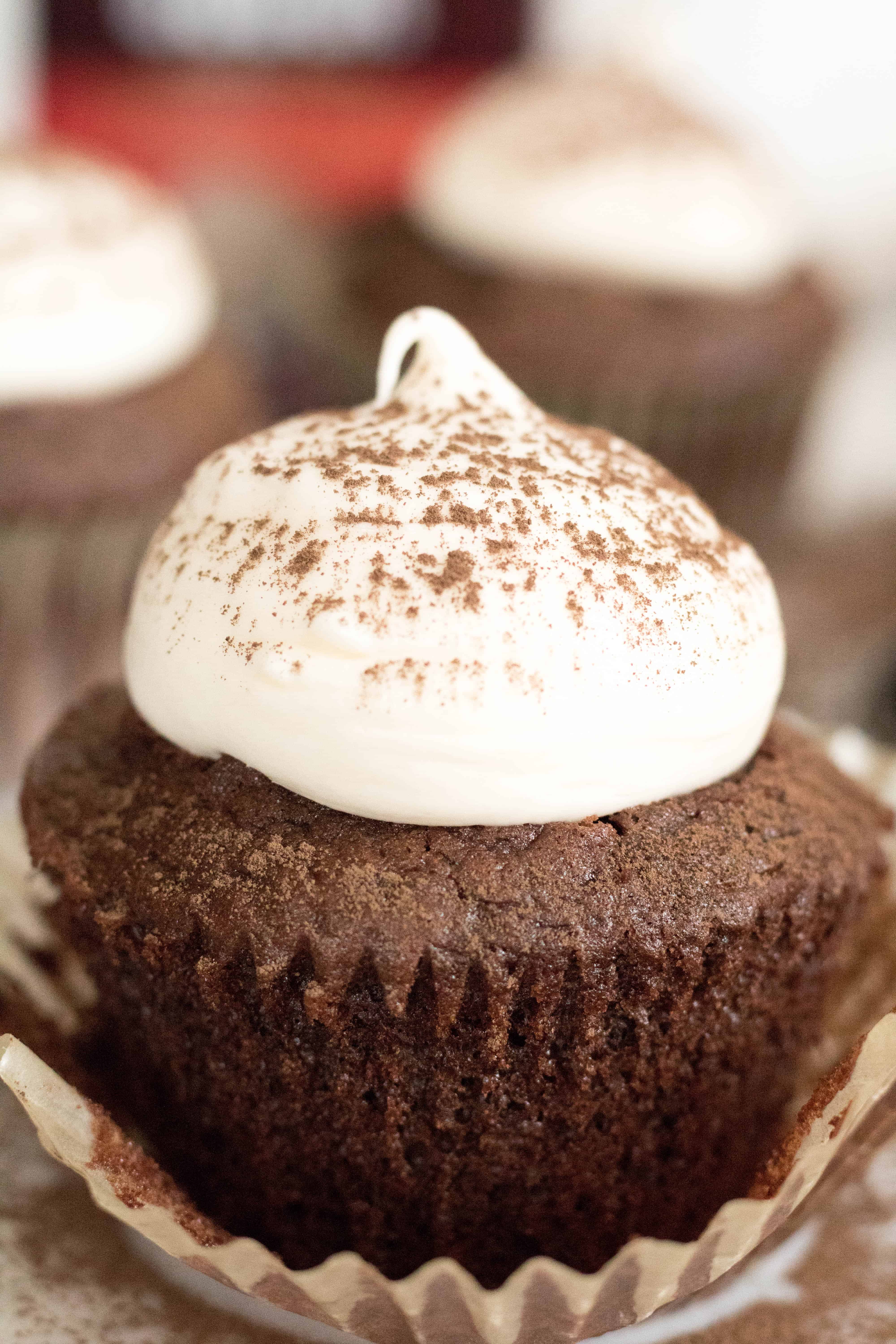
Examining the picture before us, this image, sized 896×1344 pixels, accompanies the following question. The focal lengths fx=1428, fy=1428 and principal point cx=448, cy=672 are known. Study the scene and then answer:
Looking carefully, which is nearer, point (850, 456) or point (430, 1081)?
point (430, 1081)

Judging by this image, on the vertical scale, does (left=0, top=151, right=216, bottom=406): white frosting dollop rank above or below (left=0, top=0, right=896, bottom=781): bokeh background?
above

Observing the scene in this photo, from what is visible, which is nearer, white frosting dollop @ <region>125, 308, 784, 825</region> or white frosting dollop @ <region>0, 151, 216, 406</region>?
white frosting dollop @ <region>125, 308, 784, 825</region>

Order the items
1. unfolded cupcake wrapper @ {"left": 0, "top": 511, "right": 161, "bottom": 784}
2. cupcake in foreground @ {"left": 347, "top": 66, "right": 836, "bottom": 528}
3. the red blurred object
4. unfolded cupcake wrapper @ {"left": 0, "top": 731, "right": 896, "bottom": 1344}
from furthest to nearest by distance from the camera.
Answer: the red blurred object < cupcake in foreground @ {"left": 347, "top": 66, "right": 836, "bottom": 528} < unfolded cupcake wrapper @ {"left": 0, "top": 511, "right": 161, "bottom": 784} < unfolded cupcake wrapper @ {"left": 0, "top": 731, "right": 896, "bottom": 1344}

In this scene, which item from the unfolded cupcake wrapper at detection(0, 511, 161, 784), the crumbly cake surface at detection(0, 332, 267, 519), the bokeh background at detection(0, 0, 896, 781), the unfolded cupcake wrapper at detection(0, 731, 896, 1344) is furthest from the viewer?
the bokeh background at detection(0, 0, 896, 781)

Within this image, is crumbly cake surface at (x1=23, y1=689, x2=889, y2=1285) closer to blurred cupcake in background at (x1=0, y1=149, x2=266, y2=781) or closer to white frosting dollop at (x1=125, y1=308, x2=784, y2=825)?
white frosting dollop at (x1=125, y1=308, x2=784, y2=825)

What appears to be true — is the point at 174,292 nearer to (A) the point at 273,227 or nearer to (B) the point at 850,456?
(A) the point at 273,227

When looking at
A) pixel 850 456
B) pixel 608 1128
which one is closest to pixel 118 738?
pixel 608 1128

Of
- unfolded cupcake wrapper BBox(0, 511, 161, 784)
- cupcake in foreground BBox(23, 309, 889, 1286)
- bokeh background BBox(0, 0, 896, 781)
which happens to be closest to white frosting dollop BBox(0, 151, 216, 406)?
unfolded cupcake wrapper BBox(0, 511, 161, 784)
